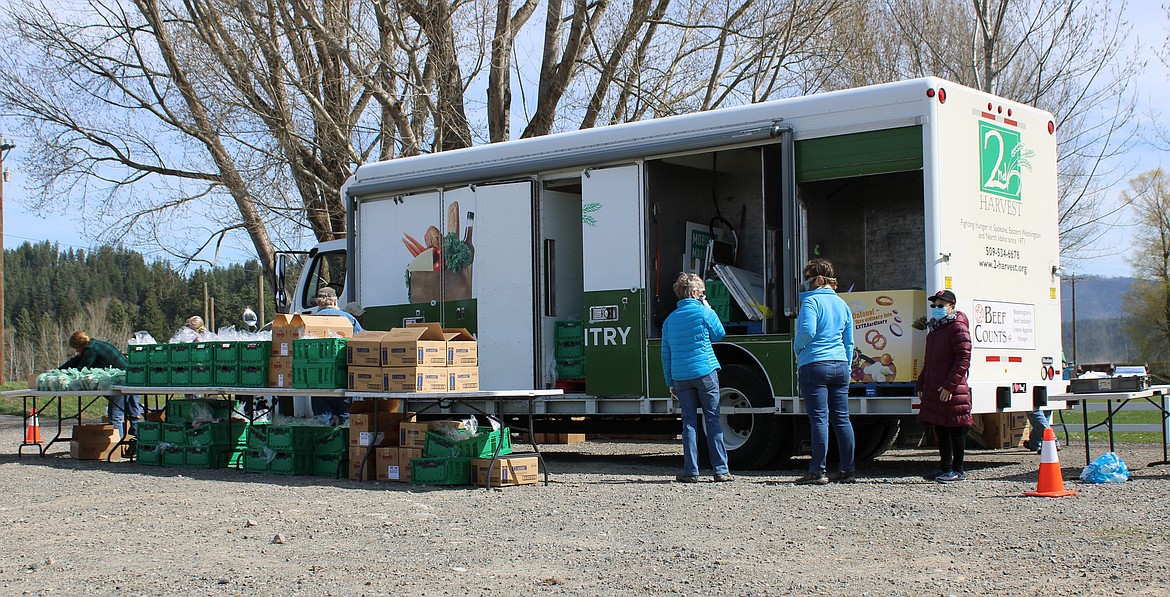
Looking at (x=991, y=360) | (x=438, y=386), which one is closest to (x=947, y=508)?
(x=991, y=360)

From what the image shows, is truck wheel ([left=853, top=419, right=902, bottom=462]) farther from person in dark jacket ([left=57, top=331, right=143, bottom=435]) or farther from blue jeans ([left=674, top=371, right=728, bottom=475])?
person in dark jacket ([left=57, top=331, right=143, bottom=435])

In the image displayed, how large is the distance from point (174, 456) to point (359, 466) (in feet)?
9.02

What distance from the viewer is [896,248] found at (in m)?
11.4

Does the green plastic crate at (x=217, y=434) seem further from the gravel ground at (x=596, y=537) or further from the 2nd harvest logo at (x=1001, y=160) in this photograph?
the 2nd harvest logo at (x=1001, y=160)

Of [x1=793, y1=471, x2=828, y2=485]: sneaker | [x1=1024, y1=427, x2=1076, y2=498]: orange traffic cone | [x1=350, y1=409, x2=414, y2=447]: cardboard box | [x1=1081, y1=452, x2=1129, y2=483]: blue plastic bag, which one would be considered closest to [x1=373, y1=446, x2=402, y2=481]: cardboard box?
[x1=350, y1=409, x2=414, y2=447]: cardboard box

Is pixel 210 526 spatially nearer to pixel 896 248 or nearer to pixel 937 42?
pixel 896 248

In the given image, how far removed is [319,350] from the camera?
34.8 feet

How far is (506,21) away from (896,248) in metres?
10.6

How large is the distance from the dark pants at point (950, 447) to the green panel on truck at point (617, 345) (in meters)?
2.81

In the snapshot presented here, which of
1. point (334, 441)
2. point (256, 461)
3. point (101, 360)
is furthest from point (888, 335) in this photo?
point (101, 360)

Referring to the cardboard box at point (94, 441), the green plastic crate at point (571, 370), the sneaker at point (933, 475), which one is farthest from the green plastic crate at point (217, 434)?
the sneaker at point (933, 475)

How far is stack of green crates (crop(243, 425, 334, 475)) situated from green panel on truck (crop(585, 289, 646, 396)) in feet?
8.07

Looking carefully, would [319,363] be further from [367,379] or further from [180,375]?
[180,375]

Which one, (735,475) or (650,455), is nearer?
(735,475)
